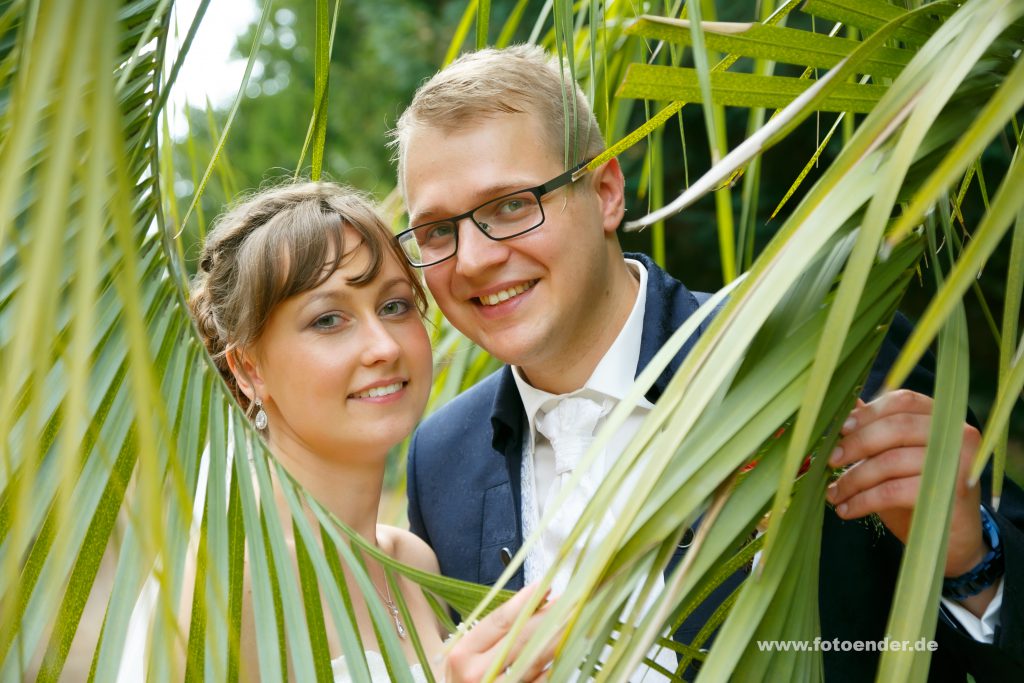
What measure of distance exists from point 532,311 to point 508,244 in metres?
0.17

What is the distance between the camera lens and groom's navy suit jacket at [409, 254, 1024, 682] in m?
1.55

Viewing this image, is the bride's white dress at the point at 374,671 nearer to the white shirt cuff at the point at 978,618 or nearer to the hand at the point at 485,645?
the hand at the point at 485,645

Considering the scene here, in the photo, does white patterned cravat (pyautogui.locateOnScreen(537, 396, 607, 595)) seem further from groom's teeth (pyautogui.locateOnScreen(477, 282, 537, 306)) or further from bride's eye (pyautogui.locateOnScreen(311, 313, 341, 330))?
bride's eye (pyautogui.locateOnScreen(311, 313, 341, 330))

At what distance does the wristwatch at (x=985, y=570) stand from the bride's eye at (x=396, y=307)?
1.28 m

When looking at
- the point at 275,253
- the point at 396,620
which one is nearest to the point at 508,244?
the point at 275,253

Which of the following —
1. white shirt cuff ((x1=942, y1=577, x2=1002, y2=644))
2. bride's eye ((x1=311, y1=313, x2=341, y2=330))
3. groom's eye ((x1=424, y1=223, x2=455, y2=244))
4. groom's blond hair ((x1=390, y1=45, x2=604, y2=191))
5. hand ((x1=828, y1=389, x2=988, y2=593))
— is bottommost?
white shirt cuff ((x1=942, y1=577, x2=1002, y2=644))

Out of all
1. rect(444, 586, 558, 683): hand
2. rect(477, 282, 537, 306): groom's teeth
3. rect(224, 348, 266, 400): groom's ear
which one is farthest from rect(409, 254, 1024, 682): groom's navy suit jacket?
rect(444, 586, 558, 683): hand

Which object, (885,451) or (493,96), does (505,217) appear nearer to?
(493,96)

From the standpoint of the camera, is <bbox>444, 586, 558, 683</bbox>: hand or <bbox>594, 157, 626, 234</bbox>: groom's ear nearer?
<bbox>444, 586, 558, 683</bbox>: hand

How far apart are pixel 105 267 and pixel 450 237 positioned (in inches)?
58.3

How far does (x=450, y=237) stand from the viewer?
2.40 m

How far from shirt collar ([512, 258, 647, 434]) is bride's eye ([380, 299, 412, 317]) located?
0.42m

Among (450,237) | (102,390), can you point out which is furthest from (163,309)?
(450,237)

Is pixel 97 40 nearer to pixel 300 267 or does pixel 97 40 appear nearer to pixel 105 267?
pixel 105 267
